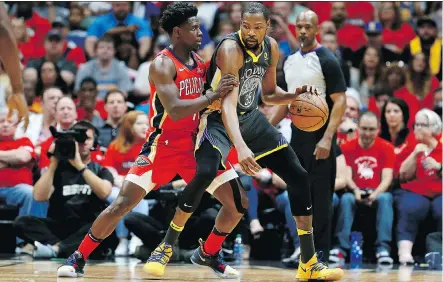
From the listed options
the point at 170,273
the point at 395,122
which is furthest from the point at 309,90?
the point at 395,122

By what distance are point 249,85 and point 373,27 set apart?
6.82 metres

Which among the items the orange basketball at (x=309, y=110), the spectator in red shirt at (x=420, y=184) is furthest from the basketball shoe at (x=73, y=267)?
the spectator in red shirt at (x=420, y=184)

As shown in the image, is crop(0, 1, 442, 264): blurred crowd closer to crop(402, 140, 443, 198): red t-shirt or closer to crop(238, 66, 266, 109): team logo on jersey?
crop(402, 140, 443, 198): red t-shirt

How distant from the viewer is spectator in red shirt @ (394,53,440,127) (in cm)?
1107

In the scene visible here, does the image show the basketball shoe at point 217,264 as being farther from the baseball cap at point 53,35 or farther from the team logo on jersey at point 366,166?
the baseball cap at point 53,35

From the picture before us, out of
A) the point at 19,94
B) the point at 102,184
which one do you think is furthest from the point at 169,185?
the point at 19,94

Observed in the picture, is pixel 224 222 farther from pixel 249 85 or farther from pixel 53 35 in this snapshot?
pixel 53 35

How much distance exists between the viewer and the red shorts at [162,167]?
251 inches

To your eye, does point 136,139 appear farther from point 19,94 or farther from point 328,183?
point 19,94

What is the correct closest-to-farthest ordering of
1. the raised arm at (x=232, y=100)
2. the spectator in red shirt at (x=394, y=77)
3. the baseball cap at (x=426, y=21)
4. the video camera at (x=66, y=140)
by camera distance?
the raised arm at (x=232, y=100) < the video camera at (x=66, y=140) < the spectator in red shirt at (x=394, y=77) < the baseball cap at (x=426, y=21)

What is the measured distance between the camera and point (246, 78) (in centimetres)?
639

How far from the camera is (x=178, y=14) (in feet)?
20.9

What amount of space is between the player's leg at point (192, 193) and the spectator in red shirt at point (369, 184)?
2.80m

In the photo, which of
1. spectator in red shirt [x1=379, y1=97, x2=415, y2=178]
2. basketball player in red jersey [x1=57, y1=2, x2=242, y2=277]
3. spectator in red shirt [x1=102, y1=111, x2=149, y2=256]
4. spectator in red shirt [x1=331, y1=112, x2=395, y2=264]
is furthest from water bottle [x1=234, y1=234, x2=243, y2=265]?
basketball player in red jersey [x1=57, y1=2, x2=242, y2=277]
